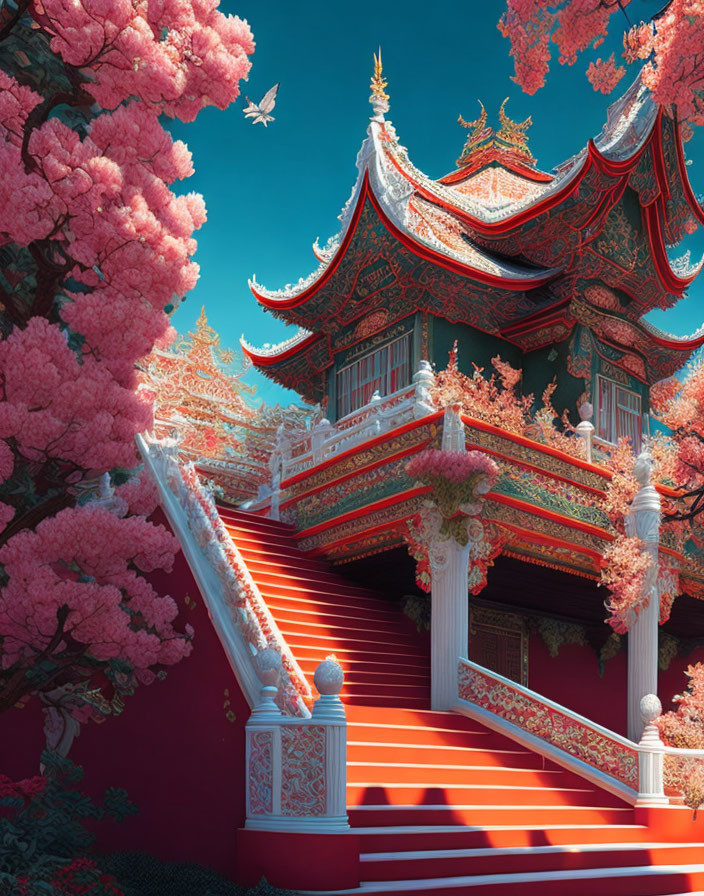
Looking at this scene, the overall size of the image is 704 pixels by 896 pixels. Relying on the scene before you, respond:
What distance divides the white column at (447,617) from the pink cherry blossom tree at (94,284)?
163 inches

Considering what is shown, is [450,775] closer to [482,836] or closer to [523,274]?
[482,836]

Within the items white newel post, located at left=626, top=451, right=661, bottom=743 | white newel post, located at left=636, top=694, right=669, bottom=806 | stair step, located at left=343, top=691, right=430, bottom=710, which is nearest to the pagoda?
white newel post, located at left=626, top=451, right=661, bottom=743

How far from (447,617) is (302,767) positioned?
14.2 ft

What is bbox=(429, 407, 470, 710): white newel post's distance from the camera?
10719 millimetres

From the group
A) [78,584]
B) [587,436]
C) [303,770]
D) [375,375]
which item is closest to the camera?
[78,584]

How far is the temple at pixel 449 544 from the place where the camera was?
7.43m

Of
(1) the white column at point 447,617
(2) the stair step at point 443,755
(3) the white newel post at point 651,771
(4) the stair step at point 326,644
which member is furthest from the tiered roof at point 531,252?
(2) the stair step at point 443,755

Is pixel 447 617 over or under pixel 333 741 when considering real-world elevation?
over

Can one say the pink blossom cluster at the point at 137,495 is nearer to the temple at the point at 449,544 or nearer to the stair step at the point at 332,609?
the temple at the point at 449,544

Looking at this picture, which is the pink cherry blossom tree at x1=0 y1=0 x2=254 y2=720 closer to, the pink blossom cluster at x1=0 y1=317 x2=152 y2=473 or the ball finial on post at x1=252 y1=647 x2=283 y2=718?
the pink blossom cluster at x1=0 y1=317 x2=152 y2=473

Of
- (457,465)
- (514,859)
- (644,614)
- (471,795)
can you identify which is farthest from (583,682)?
(514,859)

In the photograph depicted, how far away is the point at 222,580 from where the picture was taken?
9086 mm

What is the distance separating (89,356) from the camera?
6.69m

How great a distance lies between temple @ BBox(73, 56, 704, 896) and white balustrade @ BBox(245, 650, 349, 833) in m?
0.02
